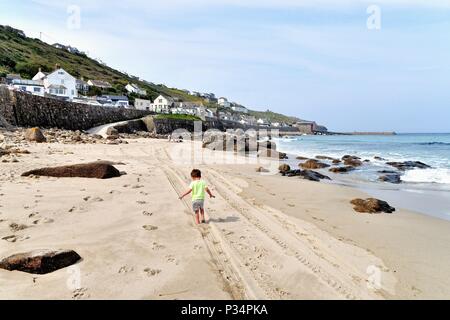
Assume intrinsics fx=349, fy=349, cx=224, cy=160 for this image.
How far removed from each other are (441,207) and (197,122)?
70.2 metres

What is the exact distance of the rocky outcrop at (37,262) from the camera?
168 inches

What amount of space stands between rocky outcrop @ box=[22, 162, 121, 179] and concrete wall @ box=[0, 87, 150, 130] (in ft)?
75.6

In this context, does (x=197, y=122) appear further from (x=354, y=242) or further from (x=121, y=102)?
(x=354, y=242)

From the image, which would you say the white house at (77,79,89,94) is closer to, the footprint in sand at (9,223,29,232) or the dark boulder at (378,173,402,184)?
the dark boulder at (378,173,402,184)

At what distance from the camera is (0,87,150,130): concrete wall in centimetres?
3023

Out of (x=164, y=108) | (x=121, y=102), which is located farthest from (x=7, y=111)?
(x=164, y=108)

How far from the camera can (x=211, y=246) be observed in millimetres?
5758

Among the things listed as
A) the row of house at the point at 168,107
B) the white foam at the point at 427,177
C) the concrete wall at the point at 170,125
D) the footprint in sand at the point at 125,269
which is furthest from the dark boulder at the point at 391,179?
the row of house at the point at 168,107

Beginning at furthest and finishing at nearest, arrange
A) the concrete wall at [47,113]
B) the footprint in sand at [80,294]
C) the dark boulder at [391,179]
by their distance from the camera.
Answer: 1. the concrete wall at [47,113]
2. the dark boulder at [391,179]
3. the footprint in sand at [80,294]

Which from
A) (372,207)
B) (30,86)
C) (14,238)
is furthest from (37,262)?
(30,86)

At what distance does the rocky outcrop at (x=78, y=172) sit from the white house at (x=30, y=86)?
54353 mm

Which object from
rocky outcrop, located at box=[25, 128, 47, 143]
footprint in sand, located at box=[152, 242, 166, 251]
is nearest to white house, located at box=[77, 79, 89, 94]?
rocky outcrop, located at box=[25, 128, 47, 143]

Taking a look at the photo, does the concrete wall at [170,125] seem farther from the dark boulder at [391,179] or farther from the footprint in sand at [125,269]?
the footprint in sand at [125,269]

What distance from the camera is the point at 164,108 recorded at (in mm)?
101250
